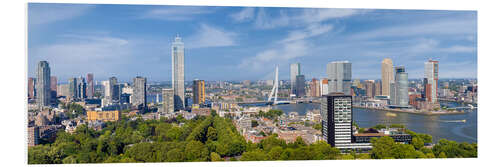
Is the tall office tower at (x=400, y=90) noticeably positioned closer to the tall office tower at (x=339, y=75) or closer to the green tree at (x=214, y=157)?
the tall office tower at (x=339, y=75)

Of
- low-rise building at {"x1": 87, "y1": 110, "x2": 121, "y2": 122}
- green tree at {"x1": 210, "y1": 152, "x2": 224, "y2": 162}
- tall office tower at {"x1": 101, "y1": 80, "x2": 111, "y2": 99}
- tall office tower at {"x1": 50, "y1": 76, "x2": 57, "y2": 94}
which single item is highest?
tall office tower at {"x1": 50, "y1": 76, "x2": 57, "y2": 94}

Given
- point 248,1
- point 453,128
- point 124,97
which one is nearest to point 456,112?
point 453,128

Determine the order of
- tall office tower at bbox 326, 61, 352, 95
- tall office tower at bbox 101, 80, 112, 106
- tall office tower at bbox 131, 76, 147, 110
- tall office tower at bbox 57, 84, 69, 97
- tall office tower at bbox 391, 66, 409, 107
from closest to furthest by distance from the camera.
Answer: tall office tower at bbox 326, 61, 352, 95
tall office tower at bbox 57, 84, 69, 97
tall office tower at bbox 391, 66, 409, 107
tall office tower at bbox 101, 80, 112, 106
tall office tower at bbox 131, 76, 147, 110

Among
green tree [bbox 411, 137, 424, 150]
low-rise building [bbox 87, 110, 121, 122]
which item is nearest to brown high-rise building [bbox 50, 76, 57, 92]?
low-rise building [bbox 87, 110, 121, 122]

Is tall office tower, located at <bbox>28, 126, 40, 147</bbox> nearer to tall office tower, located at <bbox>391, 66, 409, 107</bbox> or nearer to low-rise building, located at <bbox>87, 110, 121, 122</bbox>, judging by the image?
low-rise building, located at <bbox>87, 110, 121, 122</bbox>

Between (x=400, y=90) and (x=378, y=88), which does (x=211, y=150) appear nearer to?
(x=400, y=90)

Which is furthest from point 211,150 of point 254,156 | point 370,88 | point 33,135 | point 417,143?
point 370,88
